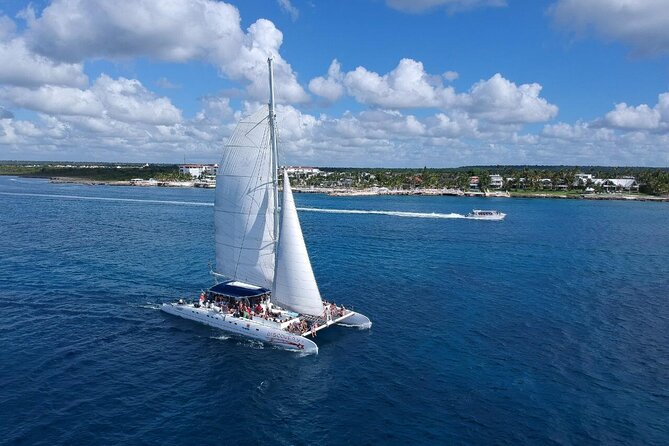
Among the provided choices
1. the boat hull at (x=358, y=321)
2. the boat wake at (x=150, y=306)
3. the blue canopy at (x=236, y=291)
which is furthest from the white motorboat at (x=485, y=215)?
the boat wake at (x=150, y=306)

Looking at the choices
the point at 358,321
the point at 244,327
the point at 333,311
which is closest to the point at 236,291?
the point at 244,327

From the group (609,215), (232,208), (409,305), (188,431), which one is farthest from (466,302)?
(609,215)

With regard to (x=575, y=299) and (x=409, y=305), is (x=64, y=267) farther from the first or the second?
(x=575, y=299)

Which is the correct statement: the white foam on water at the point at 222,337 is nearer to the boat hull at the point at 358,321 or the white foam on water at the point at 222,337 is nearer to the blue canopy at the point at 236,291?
the blue canopy at the point at 236,291

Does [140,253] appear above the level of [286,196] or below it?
below

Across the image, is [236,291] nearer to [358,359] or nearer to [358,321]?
[358,321]

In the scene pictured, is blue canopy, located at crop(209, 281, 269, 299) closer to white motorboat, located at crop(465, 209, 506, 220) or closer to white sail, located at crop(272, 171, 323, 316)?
white sail, located at crop(272, 171, 323, 316)

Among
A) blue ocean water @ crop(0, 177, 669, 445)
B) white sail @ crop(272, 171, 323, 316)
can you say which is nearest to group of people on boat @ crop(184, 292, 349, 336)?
white sail @ crop(272, 171, 323, 316)
